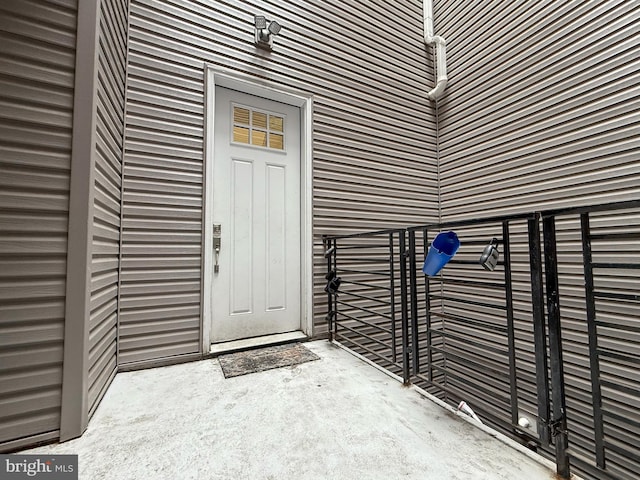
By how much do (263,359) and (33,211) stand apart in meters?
1.62

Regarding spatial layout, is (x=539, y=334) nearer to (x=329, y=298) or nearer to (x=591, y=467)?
(x=591, y=467)

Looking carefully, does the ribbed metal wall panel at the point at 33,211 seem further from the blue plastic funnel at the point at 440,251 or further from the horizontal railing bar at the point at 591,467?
the horizontal railing bar at the point at 591,467

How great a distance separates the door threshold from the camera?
2271mm

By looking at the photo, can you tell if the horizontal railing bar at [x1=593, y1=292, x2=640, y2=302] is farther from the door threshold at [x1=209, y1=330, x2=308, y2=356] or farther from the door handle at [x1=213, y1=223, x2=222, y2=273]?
the door handle at [x1=213, y1=223, x2=222, y2=273]

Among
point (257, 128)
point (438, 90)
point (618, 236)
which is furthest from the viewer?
point (438, 90)

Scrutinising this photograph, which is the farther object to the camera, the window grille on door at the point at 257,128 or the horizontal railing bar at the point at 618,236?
the window grille on door at the point at 257,128

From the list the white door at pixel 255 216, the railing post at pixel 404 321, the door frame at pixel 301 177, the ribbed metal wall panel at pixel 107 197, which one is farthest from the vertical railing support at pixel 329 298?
the ribbed metal wall panel at pixel 107 197

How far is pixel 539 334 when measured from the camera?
111cm

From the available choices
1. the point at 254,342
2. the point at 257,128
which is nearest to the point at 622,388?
the point at 254,342

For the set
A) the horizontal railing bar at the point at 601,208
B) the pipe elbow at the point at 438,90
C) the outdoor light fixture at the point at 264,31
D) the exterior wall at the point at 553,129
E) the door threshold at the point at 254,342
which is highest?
the pipe elbow at the point at 438,90

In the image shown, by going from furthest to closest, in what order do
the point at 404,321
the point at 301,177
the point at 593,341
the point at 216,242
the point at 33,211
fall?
the point at 301,177 < the point at 216,242 < the point at 404,321 < the point at 33,211 < the point at 593,341

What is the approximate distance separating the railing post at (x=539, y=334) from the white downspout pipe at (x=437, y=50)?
317cm

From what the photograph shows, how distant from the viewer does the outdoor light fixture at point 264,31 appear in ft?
8.15

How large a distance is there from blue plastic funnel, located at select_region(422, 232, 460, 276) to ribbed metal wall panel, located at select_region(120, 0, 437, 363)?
140cm
